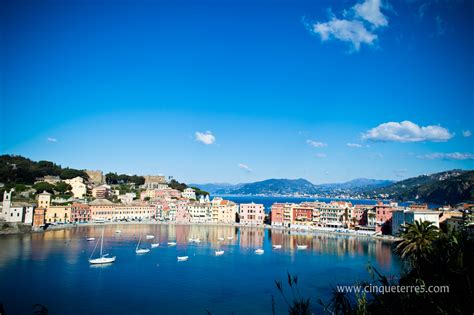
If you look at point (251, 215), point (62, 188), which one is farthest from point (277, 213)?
point (62, 188)

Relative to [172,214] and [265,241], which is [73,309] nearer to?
[265,241]

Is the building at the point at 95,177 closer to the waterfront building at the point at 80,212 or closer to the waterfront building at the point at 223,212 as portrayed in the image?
the waterfront building at the point at 80,212

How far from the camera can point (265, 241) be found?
33344mm

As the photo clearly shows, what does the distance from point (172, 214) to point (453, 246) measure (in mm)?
42607

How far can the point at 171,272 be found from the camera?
2084 centimetres

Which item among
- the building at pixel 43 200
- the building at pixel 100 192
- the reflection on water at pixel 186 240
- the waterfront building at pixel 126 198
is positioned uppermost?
the building at pixel 100 192

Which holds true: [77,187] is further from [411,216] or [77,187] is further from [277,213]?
[411,216]

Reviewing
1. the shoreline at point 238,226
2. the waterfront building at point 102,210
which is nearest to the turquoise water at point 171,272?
the shoreline at point 238,226

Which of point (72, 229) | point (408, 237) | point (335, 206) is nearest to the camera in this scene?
point (408, 237)

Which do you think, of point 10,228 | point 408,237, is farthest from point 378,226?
point 10,228

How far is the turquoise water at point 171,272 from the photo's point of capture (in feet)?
49.7

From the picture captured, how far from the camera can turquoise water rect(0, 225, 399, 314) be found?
1514 cm

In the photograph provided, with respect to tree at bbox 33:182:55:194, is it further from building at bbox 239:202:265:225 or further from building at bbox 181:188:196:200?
building at bbox 239:202:265:225

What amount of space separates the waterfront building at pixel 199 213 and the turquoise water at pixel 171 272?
500 inches
